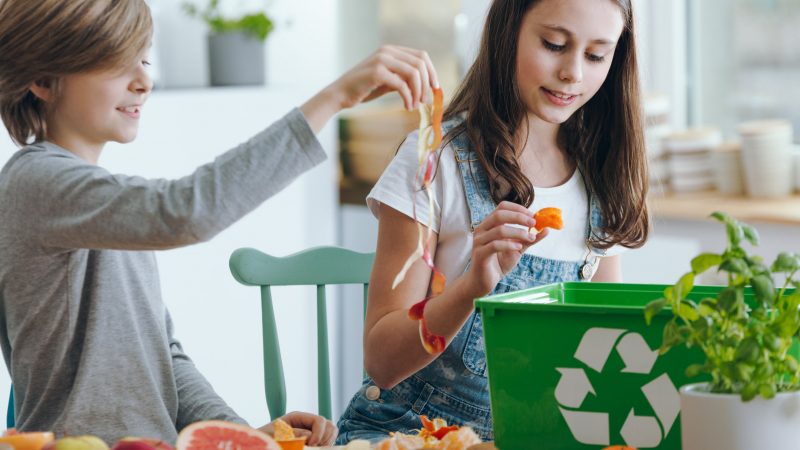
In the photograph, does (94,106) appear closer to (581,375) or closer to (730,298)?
(581,375)

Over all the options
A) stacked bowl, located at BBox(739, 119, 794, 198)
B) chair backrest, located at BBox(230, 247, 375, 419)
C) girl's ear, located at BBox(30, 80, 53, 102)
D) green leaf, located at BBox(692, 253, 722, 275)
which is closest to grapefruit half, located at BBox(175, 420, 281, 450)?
green leaf, located at BBox(692, 253, 722, 275)

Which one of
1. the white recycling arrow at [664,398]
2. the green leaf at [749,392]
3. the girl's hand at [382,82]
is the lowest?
the white recycling arrow at [664,398]

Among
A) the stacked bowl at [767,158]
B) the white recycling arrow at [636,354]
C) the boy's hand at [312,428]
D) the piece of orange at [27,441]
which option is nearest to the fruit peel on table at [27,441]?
the piece of orange at [27,441]

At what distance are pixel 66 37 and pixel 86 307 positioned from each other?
302 millimetres

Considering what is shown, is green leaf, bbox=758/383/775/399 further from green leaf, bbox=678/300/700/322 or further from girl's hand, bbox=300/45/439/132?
girl's hand, bbox=300/45/439/132

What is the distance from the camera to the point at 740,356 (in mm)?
785

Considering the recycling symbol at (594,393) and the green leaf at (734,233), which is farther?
the recycling symbol at (594,393)

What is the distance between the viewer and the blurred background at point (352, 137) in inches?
101

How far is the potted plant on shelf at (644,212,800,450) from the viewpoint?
0.79 m

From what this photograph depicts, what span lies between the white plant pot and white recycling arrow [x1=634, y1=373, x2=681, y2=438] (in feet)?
0.30

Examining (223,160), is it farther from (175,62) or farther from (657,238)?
(175,62)

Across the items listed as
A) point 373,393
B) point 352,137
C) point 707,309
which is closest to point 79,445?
point 707,309

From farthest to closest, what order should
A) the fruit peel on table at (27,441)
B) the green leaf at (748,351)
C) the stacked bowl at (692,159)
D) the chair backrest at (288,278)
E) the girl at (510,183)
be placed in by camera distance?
the stacked bowl at (692,159)
the chair backrest at (288,278)
the girl at (510,183)
the fruit peel on table at (27,441)
the green leaf at (748,351)

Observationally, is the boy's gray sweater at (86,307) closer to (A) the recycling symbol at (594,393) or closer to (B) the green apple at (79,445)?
(B) the green apple at (79,445)
